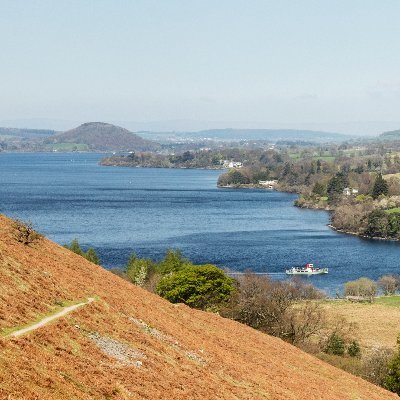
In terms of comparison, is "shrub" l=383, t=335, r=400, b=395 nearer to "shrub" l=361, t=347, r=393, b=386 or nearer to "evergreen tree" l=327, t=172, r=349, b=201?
"shrub" l=361, t=347, r=393, b=386

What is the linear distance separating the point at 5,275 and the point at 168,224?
104697 millimetres

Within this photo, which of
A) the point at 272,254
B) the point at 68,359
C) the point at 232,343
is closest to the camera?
the point at 68,359

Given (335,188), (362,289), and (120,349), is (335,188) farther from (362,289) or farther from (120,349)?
(120,349)

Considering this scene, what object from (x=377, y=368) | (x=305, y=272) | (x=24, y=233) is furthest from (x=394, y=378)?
(x=305, y=272)

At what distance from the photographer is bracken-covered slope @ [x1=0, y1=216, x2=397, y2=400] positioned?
14.7 meters

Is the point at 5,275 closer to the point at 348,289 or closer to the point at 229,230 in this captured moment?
the point at 348,289

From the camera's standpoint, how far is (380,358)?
126 feet

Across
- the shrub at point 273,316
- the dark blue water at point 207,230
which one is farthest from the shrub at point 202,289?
the dark blue water at point 207,230

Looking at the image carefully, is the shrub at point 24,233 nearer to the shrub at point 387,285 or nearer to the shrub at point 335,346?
the shrub at point 335,346

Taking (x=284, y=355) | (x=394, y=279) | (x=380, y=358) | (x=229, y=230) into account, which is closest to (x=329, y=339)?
(x=380, y=358)

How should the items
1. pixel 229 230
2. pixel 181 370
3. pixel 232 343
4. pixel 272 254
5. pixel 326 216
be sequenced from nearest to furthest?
pixel 181 370
pixel 232 343
pixel 272 254
pixel 229 230
pixel 326 216

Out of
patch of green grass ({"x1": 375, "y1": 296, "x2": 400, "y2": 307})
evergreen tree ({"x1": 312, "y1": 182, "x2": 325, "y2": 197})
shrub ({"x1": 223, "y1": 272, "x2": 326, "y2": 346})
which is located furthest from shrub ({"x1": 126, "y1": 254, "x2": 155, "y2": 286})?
evergreen tree ({"x1": 312, "y1": 182, "x2": 325, "y2": 197})

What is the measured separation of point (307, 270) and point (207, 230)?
36.4 m

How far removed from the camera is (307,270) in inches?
3356
